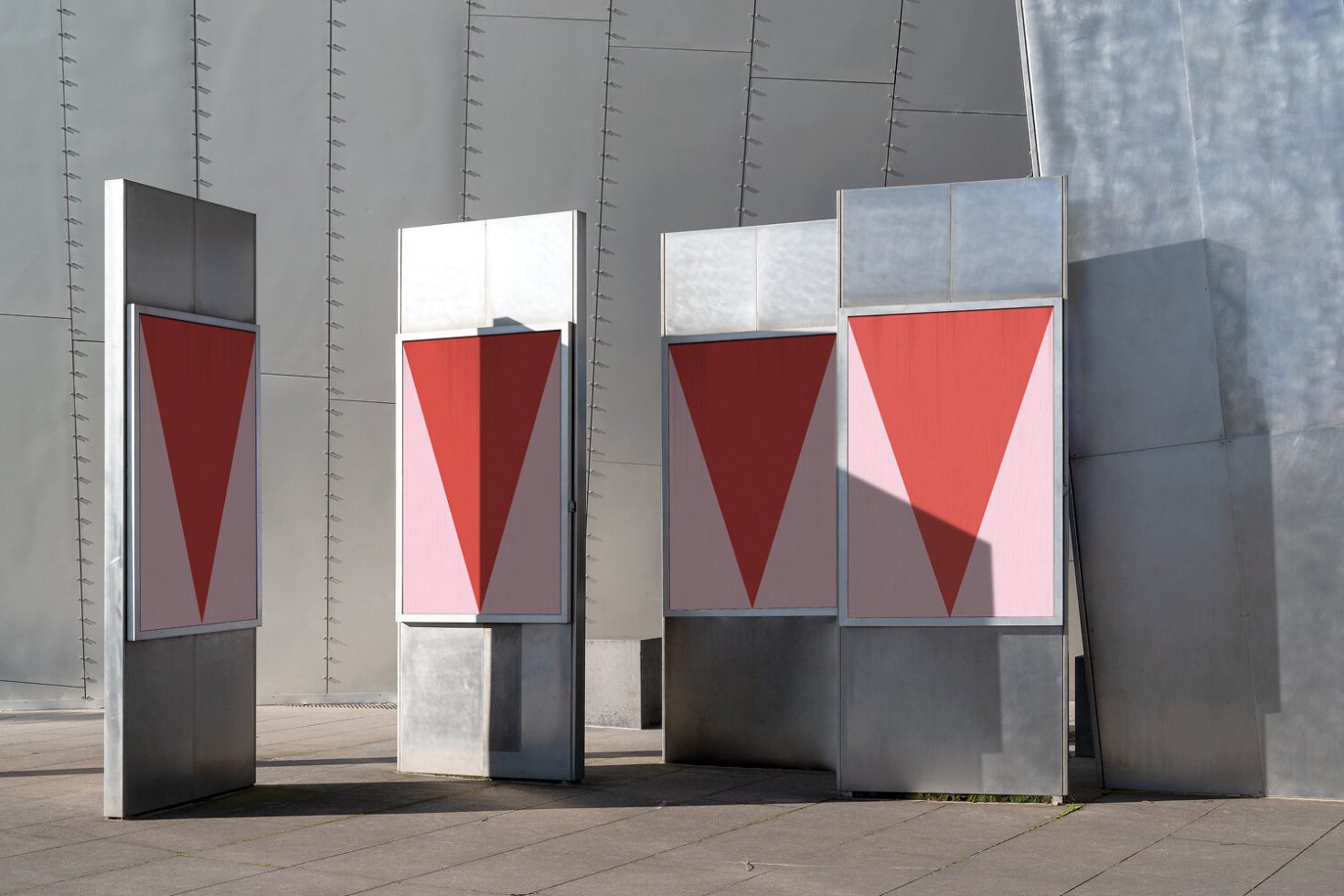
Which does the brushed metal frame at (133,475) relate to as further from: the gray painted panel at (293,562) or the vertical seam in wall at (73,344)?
the vertical seam in wall at (73,344)

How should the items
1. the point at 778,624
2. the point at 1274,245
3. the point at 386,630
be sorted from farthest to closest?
the point at 386,630, the point at 778,624, the point at 1274,245

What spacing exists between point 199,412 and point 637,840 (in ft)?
13.5

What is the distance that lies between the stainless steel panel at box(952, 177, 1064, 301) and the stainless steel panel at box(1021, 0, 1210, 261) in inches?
31.4

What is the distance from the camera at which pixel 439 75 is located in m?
14.8

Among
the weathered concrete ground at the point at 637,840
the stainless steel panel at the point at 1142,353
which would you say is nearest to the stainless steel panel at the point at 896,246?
the stainless steel panel at the point at 1142,353

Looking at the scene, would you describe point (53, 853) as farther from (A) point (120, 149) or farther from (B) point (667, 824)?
(A) point (120, 149)

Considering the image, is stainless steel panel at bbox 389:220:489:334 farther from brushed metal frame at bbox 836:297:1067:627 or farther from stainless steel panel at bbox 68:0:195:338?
stainless steel panel at bbox 68:0:195:338

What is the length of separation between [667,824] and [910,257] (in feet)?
13.1

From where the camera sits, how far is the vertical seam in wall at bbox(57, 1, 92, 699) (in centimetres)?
1455

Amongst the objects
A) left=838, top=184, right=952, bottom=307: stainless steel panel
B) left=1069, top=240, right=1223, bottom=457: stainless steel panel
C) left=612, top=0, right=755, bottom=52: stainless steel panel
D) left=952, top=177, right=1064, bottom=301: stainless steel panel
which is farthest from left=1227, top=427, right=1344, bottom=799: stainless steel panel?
left=612, top=0, right=755, bottom=52: stainless steel panel

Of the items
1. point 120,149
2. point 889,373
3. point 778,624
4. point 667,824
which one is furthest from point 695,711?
point 120,149

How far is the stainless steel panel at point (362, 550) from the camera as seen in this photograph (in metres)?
14.6

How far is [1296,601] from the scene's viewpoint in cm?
909

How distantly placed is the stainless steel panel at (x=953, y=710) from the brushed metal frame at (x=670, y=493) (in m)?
1.43
